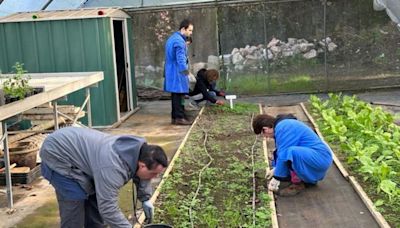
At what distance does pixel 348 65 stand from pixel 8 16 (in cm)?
701

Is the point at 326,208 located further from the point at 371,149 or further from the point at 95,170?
the point at 95,170

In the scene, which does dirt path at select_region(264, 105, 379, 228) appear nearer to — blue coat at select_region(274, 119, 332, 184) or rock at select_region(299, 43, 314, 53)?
blue coat at select_region(274, 119, 332, 184)

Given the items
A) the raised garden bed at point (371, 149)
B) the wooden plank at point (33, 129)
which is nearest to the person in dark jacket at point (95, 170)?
the raised garden bed at point (371, 149)

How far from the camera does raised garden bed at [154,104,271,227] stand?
4348mm

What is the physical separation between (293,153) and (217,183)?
3.02ft

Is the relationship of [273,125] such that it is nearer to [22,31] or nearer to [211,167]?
[211,167]

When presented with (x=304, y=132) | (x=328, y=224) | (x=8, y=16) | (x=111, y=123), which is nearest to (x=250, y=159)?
(x=304, y=132)

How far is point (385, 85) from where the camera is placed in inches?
463

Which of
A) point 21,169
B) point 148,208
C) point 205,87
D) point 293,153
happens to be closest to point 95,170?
point 148,208

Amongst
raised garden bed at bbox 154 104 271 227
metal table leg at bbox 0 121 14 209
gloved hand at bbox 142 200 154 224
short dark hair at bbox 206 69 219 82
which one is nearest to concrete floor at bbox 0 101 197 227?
metal table leg at bbox 0 121 14 209

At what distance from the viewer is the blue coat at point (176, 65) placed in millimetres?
8617

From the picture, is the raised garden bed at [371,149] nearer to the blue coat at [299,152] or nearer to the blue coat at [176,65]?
the blue coat at [299,152]

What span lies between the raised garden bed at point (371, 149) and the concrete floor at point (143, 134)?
2.02m

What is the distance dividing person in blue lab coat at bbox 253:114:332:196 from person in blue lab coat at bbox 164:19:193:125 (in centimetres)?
397
